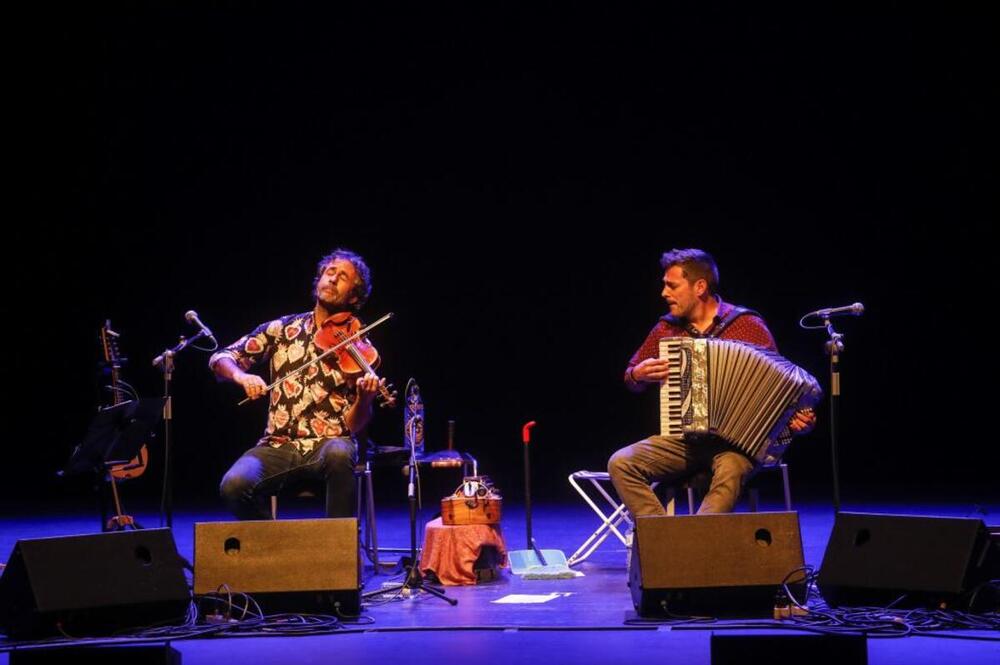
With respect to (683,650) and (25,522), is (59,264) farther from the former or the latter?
(683,650)

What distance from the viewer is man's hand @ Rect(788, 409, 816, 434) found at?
4.50m

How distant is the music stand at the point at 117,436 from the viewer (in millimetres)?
4504

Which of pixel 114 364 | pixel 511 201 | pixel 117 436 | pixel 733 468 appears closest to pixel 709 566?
pixel 733 468

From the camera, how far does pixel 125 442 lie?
178 inches

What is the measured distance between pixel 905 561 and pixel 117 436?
9.92ft

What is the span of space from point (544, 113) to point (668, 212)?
3.66 feet

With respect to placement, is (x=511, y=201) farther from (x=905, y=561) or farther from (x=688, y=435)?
(x=905, y=561)

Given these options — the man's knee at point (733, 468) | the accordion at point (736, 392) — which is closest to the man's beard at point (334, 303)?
the accordion at point (736, 392)

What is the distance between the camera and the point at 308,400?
16.0 feet

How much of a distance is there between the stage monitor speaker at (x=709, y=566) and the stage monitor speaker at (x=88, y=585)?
5.07ft

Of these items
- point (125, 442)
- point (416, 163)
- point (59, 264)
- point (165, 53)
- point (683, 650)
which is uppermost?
point (165, 53)

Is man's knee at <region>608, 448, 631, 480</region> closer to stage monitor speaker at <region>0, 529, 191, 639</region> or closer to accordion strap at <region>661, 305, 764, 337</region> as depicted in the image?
accordion strap at <region>661, 305, 764, 337</region>

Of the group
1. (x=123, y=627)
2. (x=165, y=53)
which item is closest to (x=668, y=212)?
(x=165, y=53)

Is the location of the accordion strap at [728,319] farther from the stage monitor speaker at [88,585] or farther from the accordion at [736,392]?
the stage monitor speaker at [88,585]
